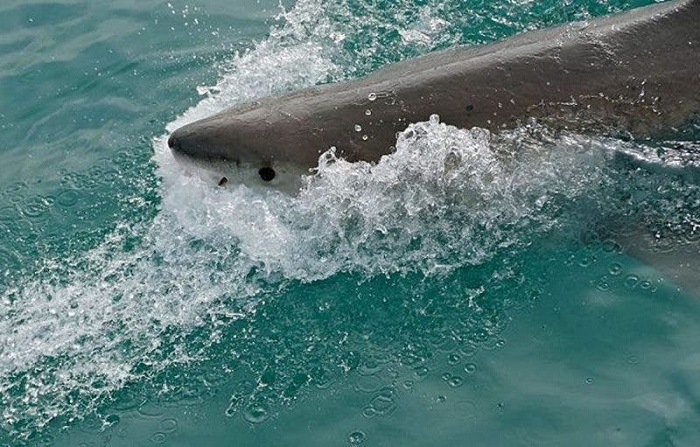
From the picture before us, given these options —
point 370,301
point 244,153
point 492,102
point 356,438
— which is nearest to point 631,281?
point 492,102

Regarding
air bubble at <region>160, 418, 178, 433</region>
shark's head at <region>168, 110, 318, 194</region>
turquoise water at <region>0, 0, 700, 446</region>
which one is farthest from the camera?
shark's head at <region>168, 110, 318, 194</region>

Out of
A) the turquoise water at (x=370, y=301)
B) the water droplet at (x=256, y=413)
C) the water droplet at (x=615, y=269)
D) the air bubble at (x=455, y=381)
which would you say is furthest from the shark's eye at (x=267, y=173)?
the water droplet at (x=615, y=269)

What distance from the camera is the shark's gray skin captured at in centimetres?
505

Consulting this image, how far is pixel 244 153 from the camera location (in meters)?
5.02

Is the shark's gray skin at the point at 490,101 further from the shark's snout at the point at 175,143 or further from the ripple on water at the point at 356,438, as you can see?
the ripple on water at the point at 356,438

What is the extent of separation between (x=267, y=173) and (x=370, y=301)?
875 mm

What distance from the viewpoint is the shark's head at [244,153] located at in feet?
16.5

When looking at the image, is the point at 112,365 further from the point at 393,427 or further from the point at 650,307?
the point at 650,307

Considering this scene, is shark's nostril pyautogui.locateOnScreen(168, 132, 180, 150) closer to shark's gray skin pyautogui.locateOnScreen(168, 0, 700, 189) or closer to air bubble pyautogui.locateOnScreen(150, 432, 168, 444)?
shark's gray skin pyautogui.locateOnScreen(168, 0, 700, 189)

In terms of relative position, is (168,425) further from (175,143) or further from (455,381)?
(175,143)

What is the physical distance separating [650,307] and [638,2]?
3.51 meters

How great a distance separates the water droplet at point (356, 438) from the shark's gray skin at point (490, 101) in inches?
57.9

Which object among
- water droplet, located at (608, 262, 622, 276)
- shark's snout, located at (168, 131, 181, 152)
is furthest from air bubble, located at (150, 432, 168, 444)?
water droplet, located at (608, 262, 622, 276)

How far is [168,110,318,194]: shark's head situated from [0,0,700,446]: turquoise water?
0.12 metres
